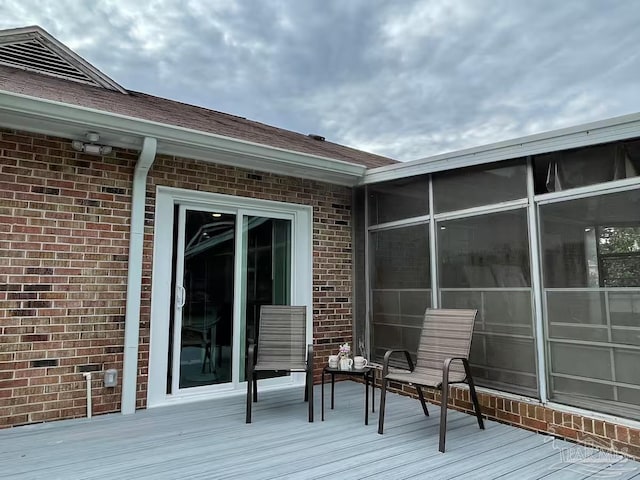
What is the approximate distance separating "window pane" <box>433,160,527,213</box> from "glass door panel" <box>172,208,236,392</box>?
233 cm

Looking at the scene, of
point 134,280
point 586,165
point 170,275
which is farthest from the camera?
point 170,275

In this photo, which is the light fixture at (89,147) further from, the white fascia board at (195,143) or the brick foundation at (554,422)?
the brick foundation at (554,422)

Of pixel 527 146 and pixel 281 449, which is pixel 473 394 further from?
pixel 527 146

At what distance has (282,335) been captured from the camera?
442 cm

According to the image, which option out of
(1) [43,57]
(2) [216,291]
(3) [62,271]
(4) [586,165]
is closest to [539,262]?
(4) [586,165]

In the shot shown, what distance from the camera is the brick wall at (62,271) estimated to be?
3.58 meters

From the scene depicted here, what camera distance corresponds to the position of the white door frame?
166 inches

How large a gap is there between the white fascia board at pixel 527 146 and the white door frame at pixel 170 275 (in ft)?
4.54

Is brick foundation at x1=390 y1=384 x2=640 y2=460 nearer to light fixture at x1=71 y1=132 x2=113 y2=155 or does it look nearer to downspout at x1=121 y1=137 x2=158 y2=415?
downspout at x1=121 y1=137 x2=158 y2=415

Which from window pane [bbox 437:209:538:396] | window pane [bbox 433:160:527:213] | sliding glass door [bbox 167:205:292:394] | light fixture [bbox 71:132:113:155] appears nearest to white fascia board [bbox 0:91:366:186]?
light fixture [bbox 71:132:113:155]

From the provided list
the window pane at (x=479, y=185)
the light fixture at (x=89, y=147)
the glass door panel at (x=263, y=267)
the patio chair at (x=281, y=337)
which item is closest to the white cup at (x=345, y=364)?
the patio chair at (x=281, y=337)

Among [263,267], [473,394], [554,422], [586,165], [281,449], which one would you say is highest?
[586,165]

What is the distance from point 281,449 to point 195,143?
2.73m

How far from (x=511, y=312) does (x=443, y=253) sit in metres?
0.92
